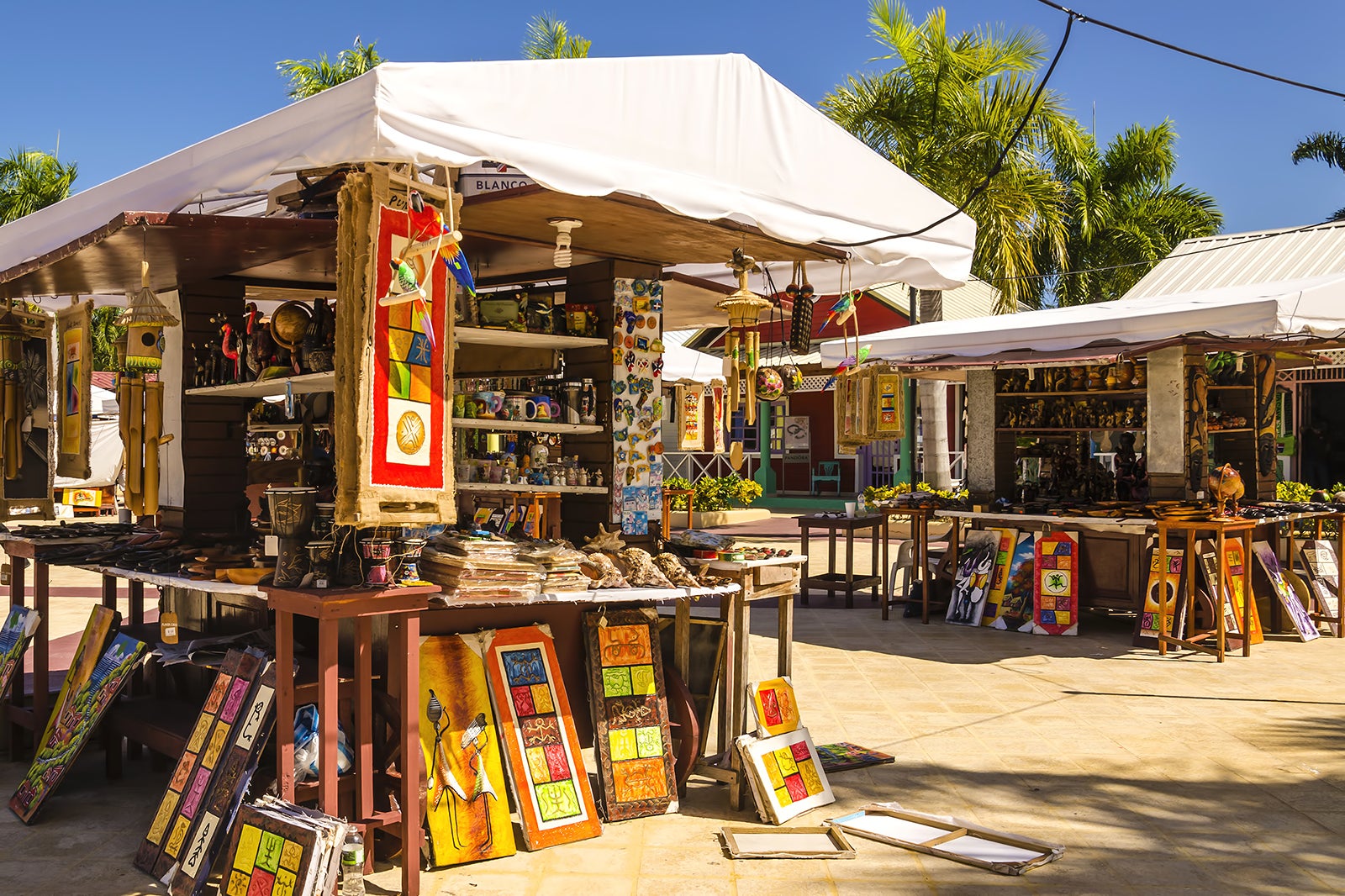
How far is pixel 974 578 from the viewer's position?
1035 cm

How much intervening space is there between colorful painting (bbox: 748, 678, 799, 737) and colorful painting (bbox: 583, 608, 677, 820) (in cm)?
41

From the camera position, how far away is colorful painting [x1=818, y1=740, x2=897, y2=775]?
568 cm

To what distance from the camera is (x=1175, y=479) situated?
31.8 feet

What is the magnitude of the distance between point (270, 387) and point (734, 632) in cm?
254

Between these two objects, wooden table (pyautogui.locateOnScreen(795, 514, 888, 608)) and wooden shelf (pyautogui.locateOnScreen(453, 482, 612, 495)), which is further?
wooden table (pyautogui.locateOnScreen(795, 514, 888, 608))

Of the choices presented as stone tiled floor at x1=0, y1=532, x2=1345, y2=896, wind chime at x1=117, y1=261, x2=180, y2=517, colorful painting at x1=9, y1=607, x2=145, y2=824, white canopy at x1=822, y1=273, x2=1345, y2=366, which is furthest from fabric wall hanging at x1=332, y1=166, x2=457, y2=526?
white canopy at x1=822, y1=273, x2=1345, y2=366

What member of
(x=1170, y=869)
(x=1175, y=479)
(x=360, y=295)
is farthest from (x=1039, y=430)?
(x=360, y=295)

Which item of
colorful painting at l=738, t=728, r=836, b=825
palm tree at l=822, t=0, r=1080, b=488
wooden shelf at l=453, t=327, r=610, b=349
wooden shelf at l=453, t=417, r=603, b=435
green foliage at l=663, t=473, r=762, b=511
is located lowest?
colorful painting at l=738, t=728, r=836, b=825

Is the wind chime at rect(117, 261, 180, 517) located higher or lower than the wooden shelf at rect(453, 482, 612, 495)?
higher

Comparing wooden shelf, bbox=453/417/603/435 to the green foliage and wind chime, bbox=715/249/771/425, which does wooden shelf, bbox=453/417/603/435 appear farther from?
the green foliage

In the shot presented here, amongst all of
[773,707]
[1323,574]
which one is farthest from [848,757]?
[1323,574]

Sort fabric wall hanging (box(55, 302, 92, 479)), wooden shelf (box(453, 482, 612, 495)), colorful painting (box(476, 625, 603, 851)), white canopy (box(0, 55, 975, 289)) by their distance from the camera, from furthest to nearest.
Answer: fabric wall hanging (box(55, 302, 92, 479)), wooden shelf (box(453, 482, 612, 495)), colorful painting (box(476, 625, 603, 851)), white canopy (box(0, 55, 975, 289))

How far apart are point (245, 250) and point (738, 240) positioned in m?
2.33

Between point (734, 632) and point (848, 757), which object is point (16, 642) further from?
point (848, 757)
